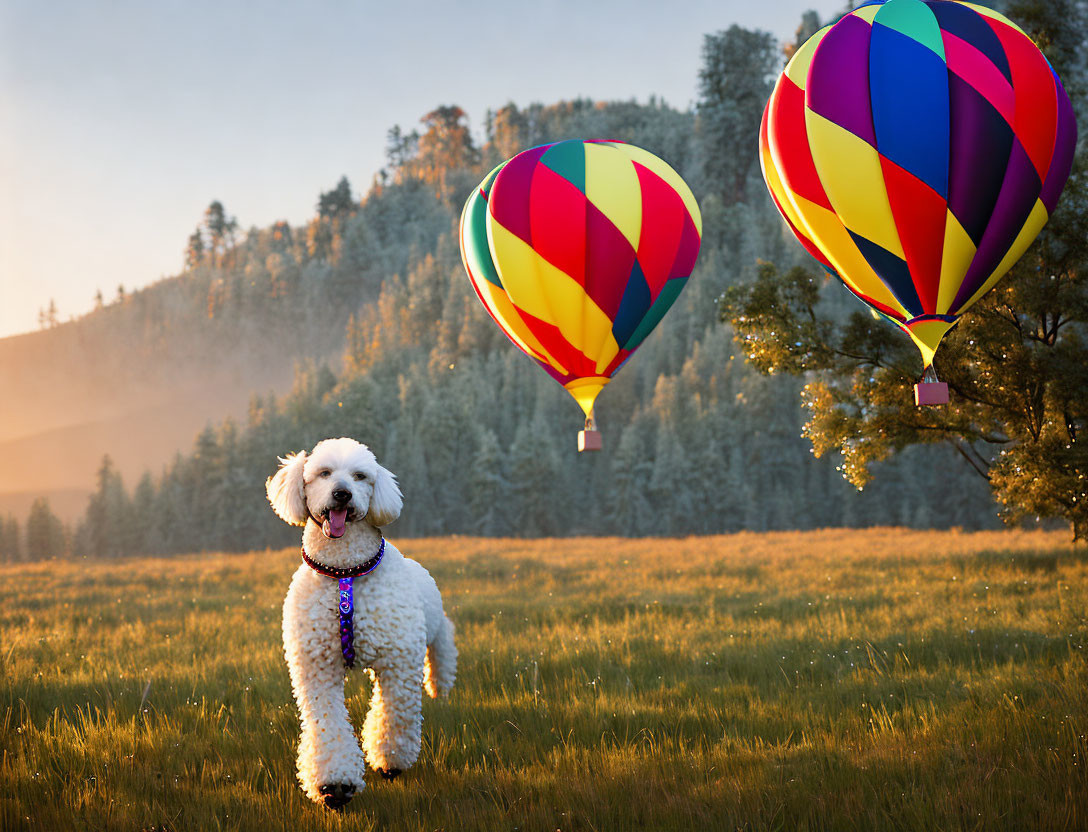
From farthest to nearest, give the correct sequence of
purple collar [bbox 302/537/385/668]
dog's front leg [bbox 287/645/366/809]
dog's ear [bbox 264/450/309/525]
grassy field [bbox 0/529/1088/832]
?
purple collar [bbox 302/537/385/668]
dog's ear [bbox 264/450/309/525]
dog's front leg [bbox 287/645/366/809]
grassy field [bbox 0/529/1088/832]

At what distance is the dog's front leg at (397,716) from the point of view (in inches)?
227

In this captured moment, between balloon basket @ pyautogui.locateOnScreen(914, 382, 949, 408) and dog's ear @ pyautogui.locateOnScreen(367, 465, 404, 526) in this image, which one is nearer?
dog's ear @ pyautogui.locateOnScreen(367, 465, 404, 526)

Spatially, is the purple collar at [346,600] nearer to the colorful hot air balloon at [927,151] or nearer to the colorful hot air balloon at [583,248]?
the colorful hot air balloon at [583,248]

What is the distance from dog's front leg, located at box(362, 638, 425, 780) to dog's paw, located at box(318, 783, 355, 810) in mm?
519

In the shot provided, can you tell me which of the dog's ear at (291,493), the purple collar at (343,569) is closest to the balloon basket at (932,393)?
the purple collar at (343,569)

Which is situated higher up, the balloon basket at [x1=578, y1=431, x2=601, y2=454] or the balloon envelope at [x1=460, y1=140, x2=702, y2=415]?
the balloon envelope at [x1=460, y1=140, x2=702, y2=415]

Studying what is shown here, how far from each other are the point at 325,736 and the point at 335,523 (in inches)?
61.8

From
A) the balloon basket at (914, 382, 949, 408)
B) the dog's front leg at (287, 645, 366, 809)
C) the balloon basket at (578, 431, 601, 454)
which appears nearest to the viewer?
the dog's front leg at (287, 645, 366, 809)

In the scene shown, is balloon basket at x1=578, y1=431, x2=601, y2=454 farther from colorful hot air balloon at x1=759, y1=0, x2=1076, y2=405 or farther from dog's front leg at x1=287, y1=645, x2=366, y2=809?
dog's front leg at x1=287, y1=645, x2=366, y2=809

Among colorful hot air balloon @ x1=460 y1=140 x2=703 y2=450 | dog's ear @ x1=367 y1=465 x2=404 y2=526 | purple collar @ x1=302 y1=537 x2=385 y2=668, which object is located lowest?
purple collar @ x1=302 y1=537 x2=385 y2=668

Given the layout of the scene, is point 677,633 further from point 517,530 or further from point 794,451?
point 794,451

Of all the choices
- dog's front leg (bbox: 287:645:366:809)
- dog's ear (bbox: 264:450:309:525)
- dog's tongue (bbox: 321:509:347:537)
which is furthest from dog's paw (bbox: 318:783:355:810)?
dog's ear (bbox: 264:450:309:525)

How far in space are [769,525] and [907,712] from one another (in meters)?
93.9

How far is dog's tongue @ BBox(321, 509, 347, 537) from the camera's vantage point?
5312mm
